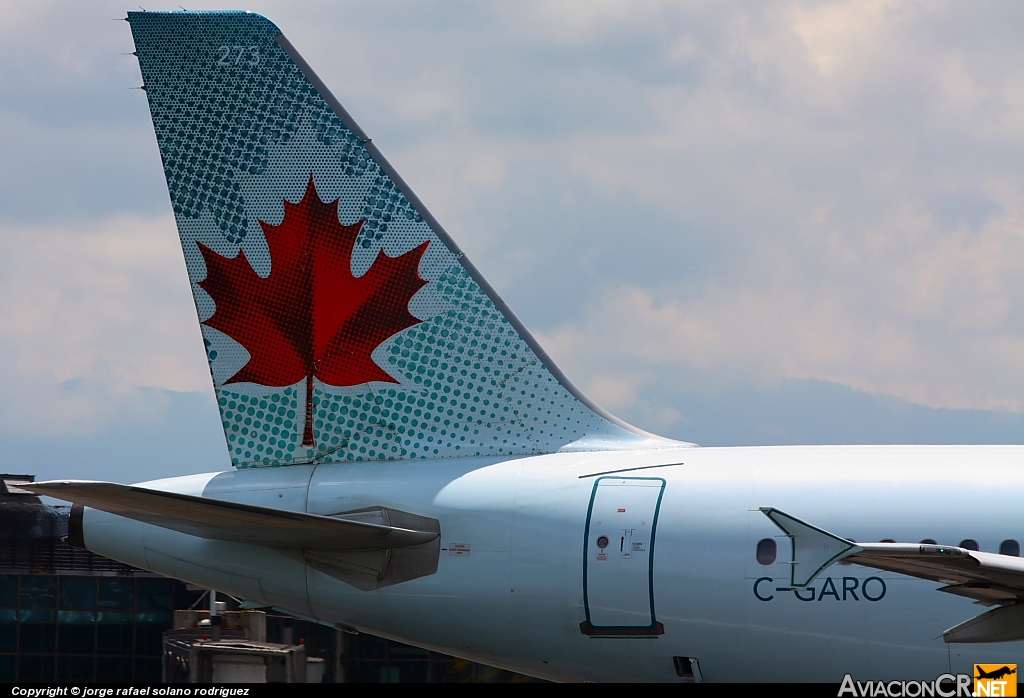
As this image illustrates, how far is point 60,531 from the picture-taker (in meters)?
42.0

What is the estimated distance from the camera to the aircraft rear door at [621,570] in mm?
13477

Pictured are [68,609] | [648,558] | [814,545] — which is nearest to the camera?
[814,545]

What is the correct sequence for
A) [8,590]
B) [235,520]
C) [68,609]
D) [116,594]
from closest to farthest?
[235,520] < [116,594] < [68,609] < [8,590]

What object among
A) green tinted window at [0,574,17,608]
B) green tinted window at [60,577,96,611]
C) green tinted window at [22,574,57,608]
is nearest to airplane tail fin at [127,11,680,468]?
green tinted window at [60,577,96,611]

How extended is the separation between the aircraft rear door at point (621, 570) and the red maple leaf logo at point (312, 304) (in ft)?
11.8

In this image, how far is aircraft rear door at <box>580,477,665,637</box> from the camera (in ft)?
44.2

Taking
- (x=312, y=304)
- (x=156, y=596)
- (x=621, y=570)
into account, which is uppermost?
(x=312, y=304)

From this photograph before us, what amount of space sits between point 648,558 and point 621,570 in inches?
12.9

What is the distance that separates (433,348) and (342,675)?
2362 centimetres

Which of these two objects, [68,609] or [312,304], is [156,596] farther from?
[312,304]

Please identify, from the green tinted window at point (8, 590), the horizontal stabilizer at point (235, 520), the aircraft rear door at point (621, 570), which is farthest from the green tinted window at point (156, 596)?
the aircraft rear door at point (621, 570)

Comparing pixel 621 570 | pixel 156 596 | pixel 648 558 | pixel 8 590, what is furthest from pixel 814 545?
pixel 8 590

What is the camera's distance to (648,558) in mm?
13461

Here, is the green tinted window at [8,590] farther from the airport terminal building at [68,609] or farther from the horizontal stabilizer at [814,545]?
the horizontal stabilizer at [814,545]
